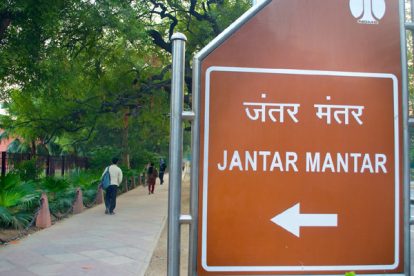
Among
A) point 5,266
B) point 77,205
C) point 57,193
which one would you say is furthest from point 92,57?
point 5,266

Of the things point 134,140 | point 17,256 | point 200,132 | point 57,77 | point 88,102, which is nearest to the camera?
point 200,132

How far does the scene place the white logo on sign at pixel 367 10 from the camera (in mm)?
1755

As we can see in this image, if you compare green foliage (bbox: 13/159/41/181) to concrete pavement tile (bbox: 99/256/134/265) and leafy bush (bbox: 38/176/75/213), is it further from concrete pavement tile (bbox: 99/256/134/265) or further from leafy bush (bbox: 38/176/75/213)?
concrete pavement tile (bbox: 99/256/134/265)

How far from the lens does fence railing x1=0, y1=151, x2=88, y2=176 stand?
11.6 m

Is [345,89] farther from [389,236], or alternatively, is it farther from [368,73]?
[389,236]

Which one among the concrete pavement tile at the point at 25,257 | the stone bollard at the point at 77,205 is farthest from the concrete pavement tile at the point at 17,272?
the stone bollard at the point at 77,205

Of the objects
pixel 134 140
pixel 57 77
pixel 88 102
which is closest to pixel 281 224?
pixel 57 77

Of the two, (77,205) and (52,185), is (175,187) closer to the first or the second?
(52,185)

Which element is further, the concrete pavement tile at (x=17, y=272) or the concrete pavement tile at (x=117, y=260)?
the concrete pavement tile at (x=117, y=260)

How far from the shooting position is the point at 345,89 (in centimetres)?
171

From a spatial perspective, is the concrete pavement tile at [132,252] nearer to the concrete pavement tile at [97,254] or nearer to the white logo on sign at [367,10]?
the concrete pavement tile at [97,254]

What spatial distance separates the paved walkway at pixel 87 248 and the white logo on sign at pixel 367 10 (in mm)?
5530

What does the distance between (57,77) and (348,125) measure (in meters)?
8.10

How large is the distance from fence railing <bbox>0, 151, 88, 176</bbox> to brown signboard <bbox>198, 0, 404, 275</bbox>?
10499 mm
